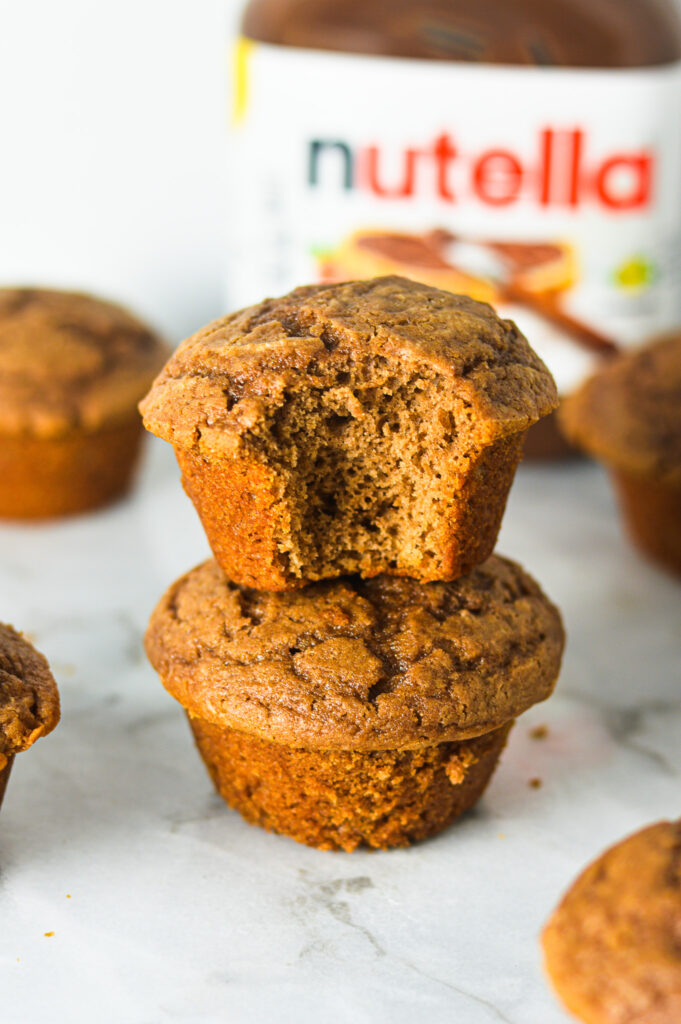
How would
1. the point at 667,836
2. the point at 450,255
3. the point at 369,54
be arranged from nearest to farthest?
the point at 667,836 < the point at 369,54 < the point at 450,255

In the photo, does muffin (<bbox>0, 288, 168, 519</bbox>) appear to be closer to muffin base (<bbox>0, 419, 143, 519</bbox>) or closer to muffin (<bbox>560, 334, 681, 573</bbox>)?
muffin base (<bbox>0, 419, 143, 519</bbox>)

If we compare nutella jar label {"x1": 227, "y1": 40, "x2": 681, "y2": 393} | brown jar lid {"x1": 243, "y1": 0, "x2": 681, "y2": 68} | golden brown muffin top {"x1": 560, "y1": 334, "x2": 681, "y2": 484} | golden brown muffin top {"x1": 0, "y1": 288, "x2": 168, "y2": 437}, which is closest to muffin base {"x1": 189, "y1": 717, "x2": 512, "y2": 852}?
golden brown muffin top {"x1": 560, "y1": 334, "x2": 681, "y2": 484}

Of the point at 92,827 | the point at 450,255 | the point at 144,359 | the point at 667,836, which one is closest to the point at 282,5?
the point at 450,255

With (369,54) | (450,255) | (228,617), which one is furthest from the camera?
(450,255)

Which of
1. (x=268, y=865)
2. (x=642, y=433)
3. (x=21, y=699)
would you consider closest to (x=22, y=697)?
(x=21, y=699)

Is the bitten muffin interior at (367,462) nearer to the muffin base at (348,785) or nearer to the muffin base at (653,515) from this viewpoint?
the muffin base at (348,785)

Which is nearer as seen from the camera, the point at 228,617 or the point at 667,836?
the point at 667,836

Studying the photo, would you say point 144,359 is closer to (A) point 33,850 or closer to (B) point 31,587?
(B) point 31,587
